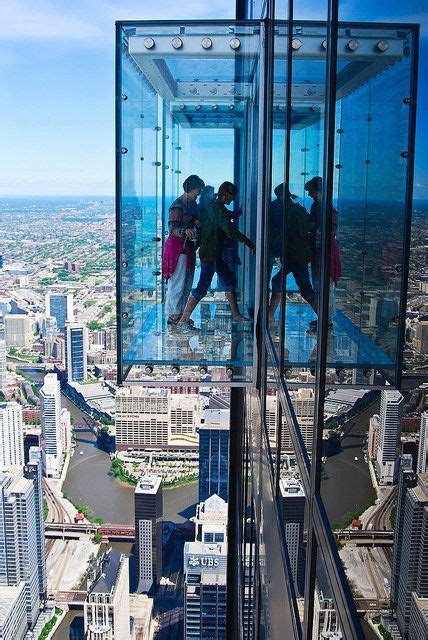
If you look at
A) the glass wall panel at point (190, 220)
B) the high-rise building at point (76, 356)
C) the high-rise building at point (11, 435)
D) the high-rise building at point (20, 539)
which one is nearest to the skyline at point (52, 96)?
the high-rise building at point (76, 356)

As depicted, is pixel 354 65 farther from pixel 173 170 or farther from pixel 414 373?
pixel 173 170

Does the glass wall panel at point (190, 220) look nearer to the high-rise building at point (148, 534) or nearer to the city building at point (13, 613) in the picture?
the city building at point (13, 613)

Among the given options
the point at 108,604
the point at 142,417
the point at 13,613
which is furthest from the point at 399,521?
the point at 142,417

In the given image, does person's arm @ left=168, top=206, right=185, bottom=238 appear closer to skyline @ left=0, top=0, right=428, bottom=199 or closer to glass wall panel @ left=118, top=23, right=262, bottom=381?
glass wall panel @ left=118, top=23, right=262, bottom=381

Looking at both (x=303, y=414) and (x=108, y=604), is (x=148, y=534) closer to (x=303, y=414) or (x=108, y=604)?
(x=108, y=604)

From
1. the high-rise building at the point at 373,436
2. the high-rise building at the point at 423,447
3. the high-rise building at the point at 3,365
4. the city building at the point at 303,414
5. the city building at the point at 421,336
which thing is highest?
the city building at the point at 421,336

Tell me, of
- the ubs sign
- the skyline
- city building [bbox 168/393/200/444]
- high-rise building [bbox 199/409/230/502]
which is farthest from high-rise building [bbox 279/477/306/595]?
the skyline
